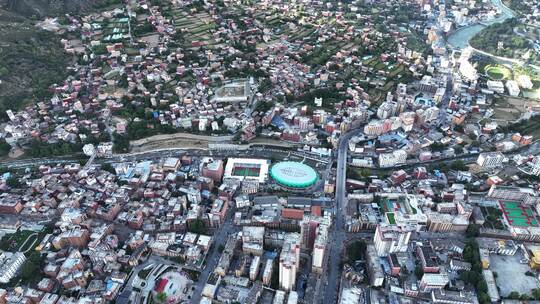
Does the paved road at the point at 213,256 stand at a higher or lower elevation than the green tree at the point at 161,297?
lower

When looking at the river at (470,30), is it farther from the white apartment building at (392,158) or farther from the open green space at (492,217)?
the open green space at (492,217)

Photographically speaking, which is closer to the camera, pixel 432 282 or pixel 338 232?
pixel 432 282

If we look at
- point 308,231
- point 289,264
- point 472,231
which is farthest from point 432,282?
point 289,264

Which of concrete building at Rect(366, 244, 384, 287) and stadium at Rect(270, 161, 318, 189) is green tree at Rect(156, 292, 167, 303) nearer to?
stadium at Rect(270, 161, 318, 189)

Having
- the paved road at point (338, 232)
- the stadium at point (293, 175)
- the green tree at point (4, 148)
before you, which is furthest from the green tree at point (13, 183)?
the paved road at point (338, 232)

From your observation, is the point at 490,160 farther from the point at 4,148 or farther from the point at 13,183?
the point at 4,148

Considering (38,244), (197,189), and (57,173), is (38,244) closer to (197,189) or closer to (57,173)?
(57,173)

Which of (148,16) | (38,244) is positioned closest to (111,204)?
(38,244)
